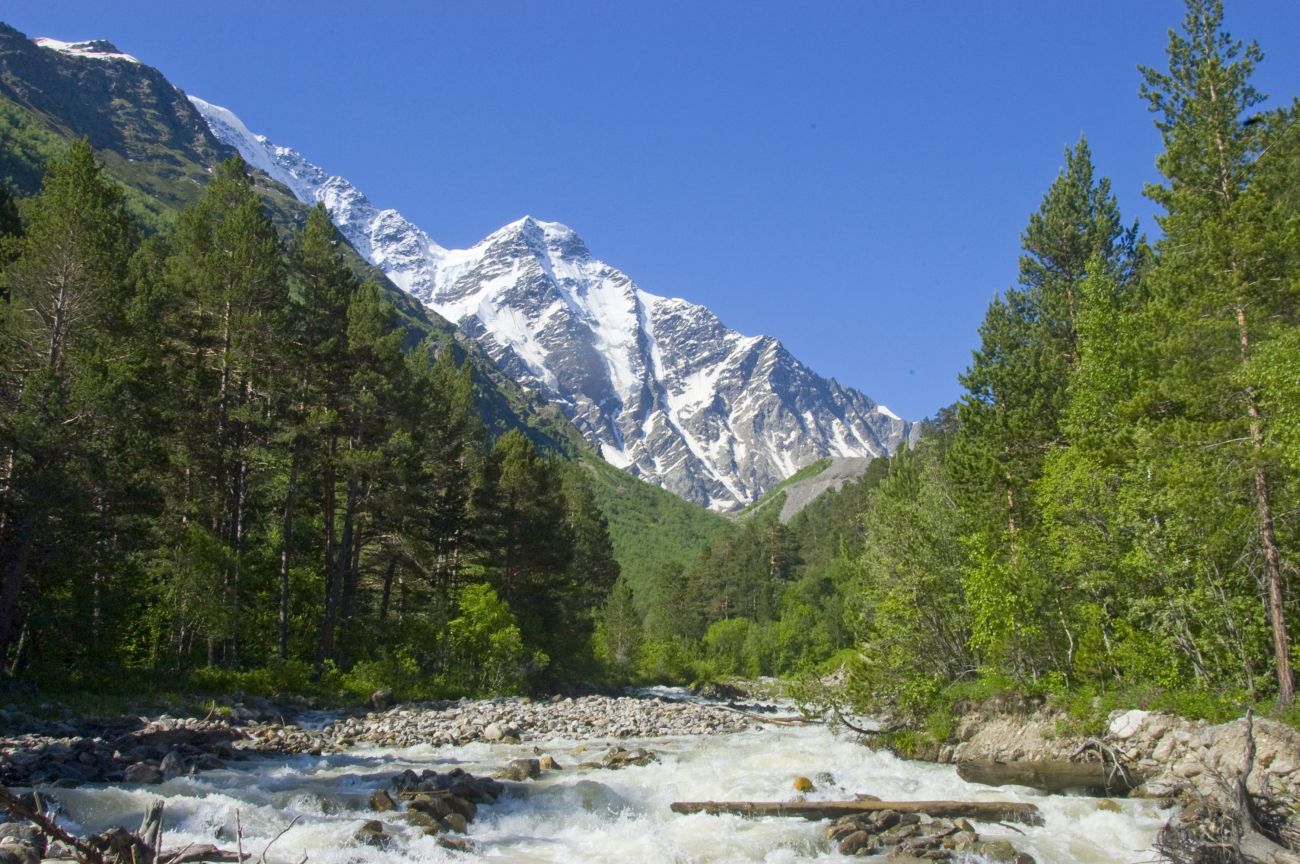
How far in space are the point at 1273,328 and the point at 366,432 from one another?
2854cm

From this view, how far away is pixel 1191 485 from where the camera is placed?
18578mm

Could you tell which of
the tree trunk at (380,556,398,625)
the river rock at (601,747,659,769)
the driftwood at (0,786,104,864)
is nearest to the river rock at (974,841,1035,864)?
the river rock at (601,747,659,769)

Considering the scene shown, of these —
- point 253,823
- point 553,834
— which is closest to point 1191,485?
point 553,834

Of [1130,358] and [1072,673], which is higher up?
[1130,358]

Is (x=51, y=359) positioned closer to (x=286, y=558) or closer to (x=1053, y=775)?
(x=286, y=558)

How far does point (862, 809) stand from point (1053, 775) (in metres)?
6.78

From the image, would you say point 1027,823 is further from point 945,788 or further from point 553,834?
point 553,834

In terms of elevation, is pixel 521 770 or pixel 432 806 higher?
pixel 432 806

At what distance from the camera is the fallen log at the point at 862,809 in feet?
50.2

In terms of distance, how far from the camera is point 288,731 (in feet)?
70.8

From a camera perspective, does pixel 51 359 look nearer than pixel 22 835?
No

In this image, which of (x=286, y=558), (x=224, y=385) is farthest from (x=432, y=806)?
(x=224, y=385)

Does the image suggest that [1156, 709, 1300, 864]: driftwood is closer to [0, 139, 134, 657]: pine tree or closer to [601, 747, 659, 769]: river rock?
[601, 747, 659, 769]: river rock

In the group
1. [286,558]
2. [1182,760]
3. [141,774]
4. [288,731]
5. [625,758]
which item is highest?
[286,558]
